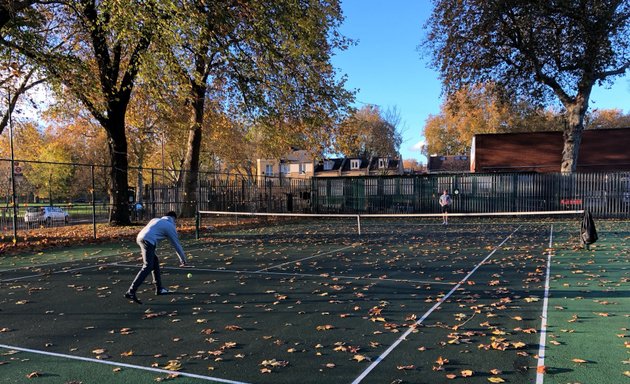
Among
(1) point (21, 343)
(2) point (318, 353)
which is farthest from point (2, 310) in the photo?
(2) point (318, 353)

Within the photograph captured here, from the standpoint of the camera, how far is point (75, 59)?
16312 millimetres

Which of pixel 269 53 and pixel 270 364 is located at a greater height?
pixel 269 53

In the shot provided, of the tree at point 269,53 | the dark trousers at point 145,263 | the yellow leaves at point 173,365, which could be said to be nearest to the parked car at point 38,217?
the tree at point 269,53

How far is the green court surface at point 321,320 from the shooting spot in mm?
4902

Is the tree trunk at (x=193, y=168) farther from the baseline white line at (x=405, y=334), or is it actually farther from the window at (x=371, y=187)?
the baseline white line at (x=405, y=334)

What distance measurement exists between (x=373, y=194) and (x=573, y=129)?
45.2ft

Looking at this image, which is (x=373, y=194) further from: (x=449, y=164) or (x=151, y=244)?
(x=449, y=164)

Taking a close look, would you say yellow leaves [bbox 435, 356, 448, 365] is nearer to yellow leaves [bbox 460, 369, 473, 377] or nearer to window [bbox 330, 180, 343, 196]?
yellow leaves [bbox 460, 369, 473, 377]

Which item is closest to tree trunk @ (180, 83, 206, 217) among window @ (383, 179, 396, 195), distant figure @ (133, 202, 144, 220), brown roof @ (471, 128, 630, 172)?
distant figure @ (133, 202, 144, 220)

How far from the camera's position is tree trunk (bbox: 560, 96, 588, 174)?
28.7 meters

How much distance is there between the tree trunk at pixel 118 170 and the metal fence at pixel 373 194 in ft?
6.52

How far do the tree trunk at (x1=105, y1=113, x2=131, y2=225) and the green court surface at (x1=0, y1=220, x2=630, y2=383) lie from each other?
348 inches

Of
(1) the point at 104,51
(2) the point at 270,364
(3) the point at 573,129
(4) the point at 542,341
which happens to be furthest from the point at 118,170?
(3) the point at 573,129

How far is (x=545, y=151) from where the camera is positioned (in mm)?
35000
